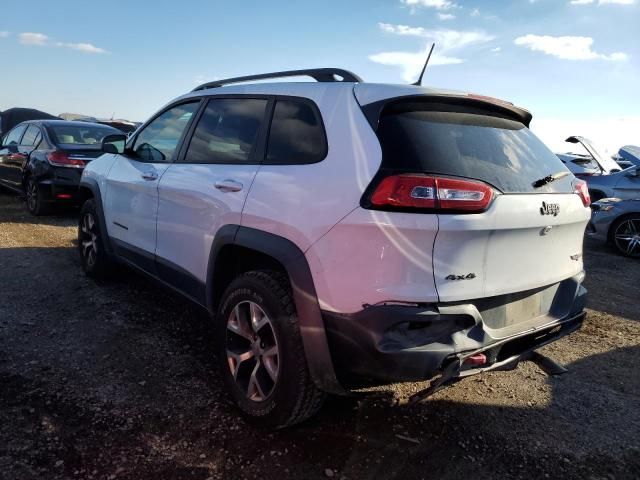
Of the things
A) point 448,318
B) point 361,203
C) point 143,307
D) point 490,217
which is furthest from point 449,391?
point 143,307

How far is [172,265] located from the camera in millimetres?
3463

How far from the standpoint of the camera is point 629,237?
7.62 meters

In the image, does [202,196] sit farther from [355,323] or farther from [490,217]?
[490,217]

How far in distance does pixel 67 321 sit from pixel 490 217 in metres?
3.35

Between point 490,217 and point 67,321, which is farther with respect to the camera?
point 67,321

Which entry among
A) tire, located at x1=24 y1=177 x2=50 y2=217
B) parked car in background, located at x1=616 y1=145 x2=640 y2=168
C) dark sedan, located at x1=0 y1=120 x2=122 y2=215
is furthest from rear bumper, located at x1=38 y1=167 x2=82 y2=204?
parked car in background, located at x1=616 y1=145 x2=640 y2=168

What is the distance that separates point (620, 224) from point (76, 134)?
29.2 ft

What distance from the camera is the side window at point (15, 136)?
30.2 ft

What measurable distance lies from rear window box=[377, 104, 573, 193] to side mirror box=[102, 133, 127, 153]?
297 cm

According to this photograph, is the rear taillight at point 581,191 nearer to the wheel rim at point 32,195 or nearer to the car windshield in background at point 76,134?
the car windshield in background at point 76,134

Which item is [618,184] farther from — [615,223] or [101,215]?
[101,215]

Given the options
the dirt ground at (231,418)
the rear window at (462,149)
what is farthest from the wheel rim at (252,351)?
the rear window at (462,149)

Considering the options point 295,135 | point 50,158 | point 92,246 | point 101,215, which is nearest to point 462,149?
point 295,135

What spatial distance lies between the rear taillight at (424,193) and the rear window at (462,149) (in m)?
0.06
